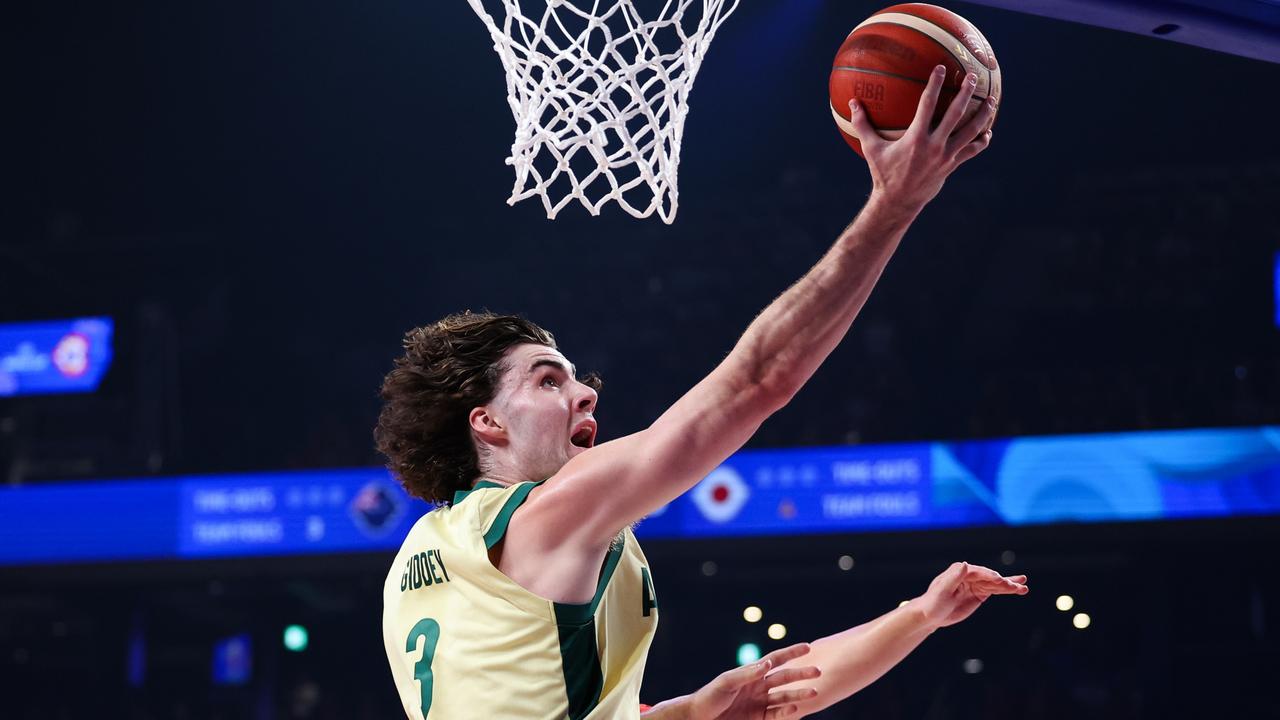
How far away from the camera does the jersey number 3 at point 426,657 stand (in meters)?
2.10

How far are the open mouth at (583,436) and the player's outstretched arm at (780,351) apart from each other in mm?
363

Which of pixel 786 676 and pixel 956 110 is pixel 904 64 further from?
pixel 786 676

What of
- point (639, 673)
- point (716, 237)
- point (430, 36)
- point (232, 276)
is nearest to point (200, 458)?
point (232, 276)

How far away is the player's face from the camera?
2260 mm

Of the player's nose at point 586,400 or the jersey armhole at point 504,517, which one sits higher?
the player's nose at point 586,400

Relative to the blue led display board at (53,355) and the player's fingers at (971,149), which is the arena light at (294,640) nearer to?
the blue led display board at (53,355)

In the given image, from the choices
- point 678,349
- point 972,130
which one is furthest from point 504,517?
point 678,349

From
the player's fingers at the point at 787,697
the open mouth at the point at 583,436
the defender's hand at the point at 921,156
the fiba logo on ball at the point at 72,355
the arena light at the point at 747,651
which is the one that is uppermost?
the fiba logo on ball at the point at 72,355

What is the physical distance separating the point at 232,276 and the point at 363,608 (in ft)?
10.4

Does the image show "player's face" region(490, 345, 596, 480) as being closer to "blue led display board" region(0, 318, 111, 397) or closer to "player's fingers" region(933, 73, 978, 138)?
"player's fingers" region(933, 73, 978, 138)

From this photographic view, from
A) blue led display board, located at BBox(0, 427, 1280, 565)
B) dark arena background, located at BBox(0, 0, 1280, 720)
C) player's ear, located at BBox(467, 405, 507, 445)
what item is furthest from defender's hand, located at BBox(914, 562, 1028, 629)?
dark arena background, located at BBox(0, 0, 1280, 720)

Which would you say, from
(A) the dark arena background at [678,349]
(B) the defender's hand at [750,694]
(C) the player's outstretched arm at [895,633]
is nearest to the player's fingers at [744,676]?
(B) the defender's hand at [750,694]

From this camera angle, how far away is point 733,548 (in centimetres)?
988

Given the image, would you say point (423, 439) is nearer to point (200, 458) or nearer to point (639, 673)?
point (639, 673)
